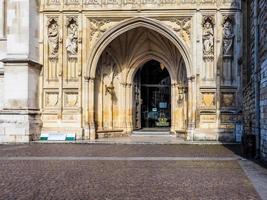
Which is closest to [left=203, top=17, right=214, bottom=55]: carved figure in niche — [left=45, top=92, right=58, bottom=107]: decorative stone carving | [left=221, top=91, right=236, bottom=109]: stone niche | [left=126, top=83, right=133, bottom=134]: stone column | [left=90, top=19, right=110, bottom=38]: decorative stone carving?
[left=221, top=91, right=236, bottom=109]: stone niche

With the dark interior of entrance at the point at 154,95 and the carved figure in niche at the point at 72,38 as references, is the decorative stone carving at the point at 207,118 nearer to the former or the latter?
the carved figure in niche at the point at 72,38

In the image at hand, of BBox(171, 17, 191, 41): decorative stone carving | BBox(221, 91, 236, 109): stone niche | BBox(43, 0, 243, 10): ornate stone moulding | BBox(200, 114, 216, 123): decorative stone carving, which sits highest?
BBox(43, 0, 243, 10): ornate stone moulding

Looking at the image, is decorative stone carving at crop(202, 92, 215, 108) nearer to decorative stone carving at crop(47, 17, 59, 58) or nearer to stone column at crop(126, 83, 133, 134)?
stone column at crop(126, 83, 133, 134)

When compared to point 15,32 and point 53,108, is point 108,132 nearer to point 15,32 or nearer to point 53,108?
point 53,108

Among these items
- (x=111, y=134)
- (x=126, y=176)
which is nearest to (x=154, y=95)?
(x=111, y=134)

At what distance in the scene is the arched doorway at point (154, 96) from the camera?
27094mm

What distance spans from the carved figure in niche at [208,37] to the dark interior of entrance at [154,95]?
19.2ft

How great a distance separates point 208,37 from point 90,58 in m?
4.87

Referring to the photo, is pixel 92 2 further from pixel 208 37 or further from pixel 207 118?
pixel 207 118

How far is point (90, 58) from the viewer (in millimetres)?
21734

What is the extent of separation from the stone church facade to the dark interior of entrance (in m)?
4.48

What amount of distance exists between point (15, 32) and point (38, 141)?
14.3 ft

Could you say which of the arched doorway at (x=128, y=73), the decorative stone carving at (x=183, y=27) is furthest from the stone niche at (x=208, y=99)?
Answer: the decorative stone carving at (x=183, y=27)

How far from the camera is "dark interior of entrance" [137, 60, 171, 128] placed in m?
27.2
